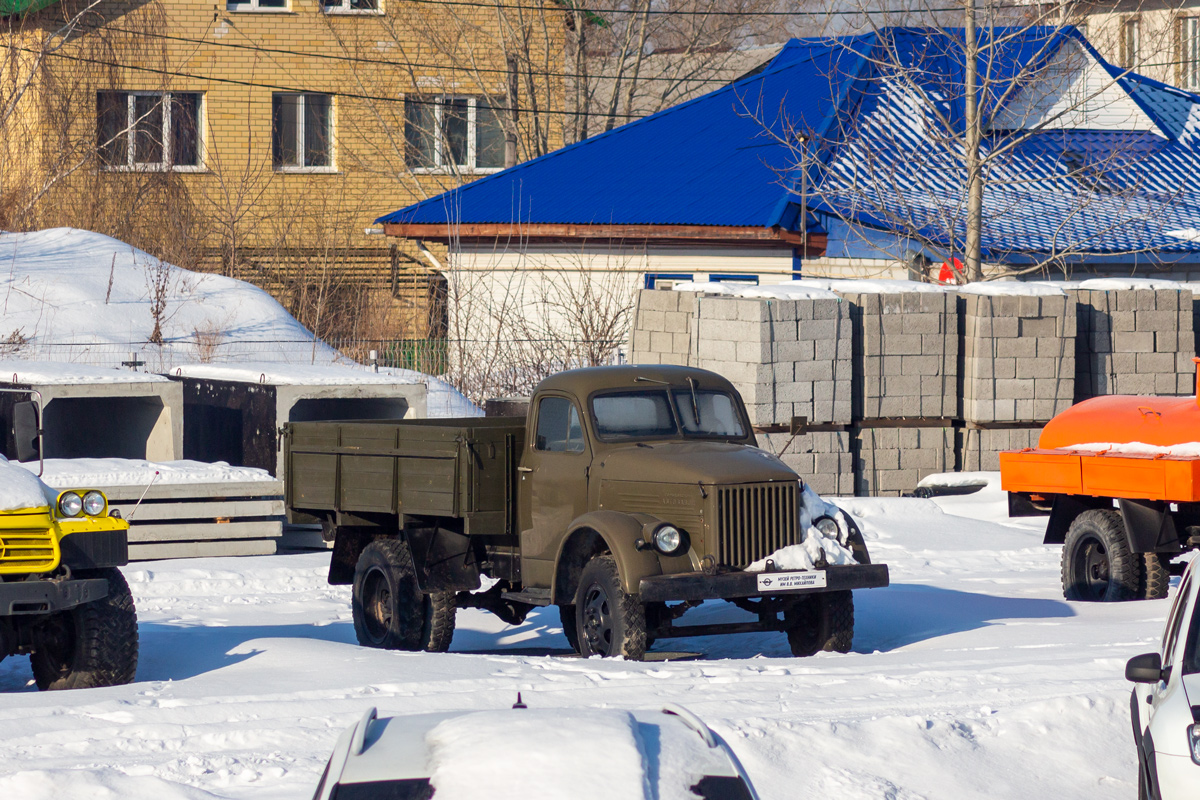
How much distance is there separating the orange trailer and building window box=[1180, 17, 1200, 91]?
33.7 m

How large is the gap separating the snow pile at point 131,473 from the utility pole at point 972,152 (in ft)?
38.2

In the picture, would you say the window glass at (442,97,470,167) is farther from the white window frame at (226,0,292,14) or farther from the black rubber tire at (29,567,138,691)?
the black rubber tire at (29,567,138,691)

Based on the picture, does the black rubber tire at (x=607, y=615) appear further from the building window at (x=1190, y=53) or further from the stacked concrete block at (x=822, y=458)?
the building window at (x=1190, y=53)

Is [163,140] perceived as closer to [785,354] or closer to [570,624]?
[785,354]

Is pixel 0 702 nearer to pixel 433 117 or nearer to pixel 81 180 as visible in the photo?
pixel 81 180

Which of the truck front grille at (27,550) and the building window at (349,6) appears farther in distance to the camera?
the building window at (349,6)

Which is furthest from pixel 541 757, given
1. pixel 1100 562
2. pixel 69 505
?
pixel 1100 562

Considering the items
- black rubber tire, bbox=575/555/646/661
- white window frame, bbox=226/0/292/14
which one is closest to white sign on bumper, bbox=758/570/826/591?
black rubber tire, bbox=575/555/646/661

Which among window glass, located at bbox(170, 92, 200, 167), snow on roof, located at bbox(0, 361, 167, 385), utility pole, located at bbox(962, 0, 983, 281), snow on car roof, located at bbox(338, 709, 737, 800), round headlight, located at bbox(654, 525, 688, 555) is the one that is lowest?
round headlight, located at bbox(654, 525, 688, 555)

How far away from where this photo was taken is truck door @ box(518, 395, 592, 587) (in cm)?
1006

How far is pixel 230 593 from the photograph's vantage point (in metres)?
13.2

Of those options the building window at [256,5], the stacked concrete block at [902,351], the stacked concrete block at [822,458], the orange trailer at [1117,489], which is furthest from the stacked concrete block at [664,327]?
the building window at [256,5]

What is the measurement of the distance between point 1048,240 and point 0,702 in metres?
19.6

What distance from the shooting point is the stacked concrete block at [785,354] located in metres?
16.4
